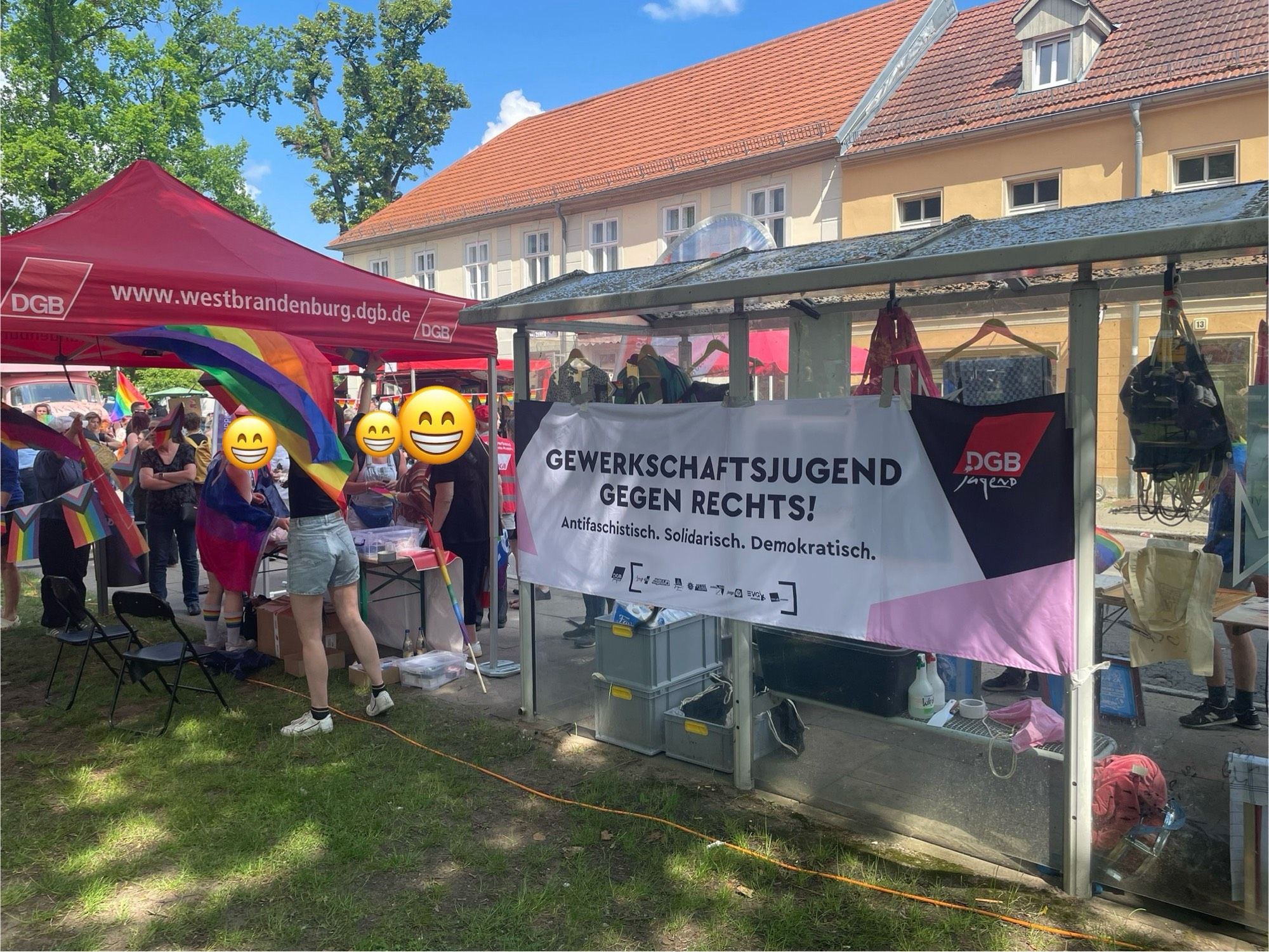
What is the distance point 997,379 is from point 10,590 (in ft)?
26.8

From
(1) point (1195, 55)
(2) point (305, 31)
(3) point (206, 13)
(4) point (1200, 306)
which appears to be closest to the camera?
(4) point (1200, 306)

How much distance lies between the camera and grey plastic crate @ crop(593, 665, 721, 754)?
4.77 m

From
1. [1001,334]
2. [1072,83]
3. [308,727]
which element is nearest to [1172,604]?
[1001,334]

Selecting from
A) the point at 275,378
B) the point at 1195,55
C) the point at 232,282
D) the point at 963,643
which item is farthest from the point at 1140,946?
the point at 1195,55

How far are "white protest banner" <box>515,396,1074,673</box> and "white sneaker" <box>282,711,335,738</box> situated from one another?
147cm

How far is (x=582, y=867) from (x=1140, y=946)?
2009 mm

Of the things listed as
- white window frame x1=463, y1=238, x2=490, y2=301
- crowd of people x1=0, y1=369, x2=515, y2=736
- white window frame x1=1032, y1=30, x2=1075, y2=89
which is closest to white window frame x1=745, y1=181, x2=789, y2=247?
white window frame x1=1032, y1=30, x2=1075, y2=89

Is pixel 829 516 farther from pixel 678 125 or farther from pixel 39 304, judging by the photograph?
pixel 678 125

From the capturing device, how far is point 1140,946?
303 centimetres

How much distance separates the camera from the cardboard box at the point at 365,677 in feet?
19.8

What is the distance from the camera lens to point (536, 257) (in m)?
24.0

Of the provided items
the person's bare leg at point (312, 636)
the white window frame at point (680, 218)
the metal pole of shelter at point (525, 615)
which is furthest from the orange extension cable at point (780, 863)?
the white window frame at point (680, 218)

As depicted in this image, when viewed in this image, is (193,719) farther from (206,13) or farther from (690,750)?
(206,13)

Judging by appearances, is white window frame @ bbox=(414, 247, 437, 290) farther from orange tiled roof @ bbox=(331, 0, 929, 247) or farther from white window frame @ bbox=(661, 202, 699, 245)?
white window frame @ bbox=(661, 202, 699, 245)
